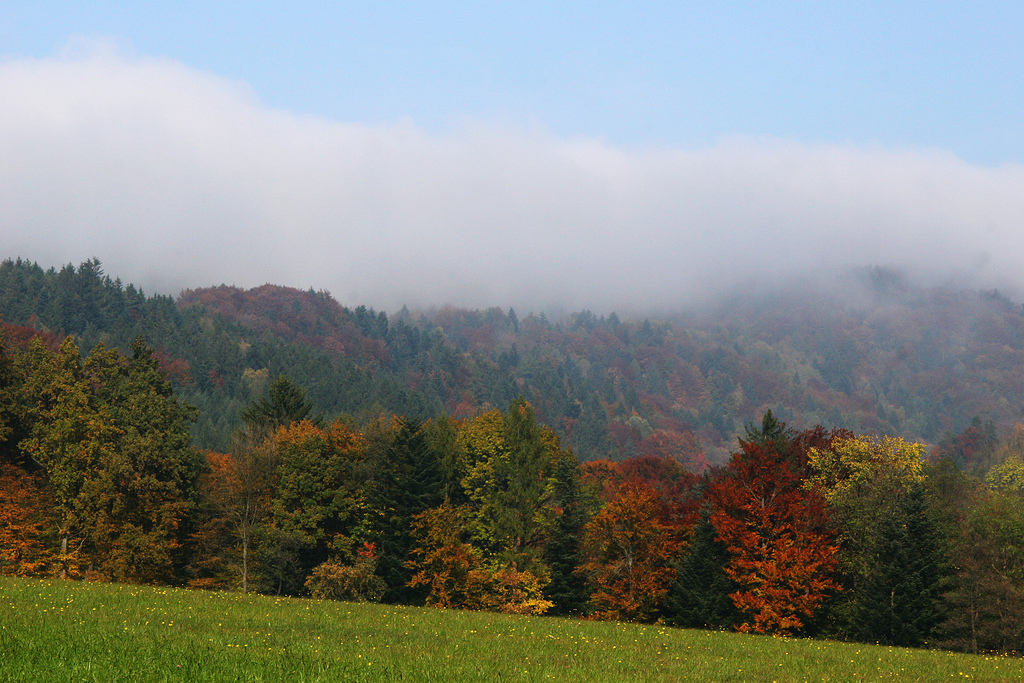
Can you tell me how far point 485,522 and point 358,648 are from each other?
2060 inches

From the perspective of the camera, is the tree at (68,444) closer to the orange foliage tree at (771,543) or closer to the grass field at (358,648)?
the grass field at (358,648)

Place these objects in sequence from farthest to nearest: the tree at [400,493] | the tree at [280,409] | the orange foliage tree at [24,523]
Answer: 1. the tree at [280,409]
2. the tree at [400,493]
3. the orange foliage tree at [24,523]

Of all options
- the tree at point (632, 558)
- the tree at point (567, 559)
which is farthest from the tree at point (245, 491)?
the tree at point (632, 558)

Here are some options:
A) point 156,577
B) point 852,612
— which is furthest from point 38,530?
point 852,612

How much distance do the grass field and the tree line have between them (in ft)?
62.9

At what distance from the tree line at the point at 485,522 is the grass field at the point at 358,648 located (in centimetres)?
1917

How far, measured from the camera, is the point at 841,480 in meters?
70.4

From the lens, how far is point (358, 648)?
955 inches

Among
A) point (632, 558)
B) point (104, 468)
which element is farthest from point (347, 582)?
point (632, 558)

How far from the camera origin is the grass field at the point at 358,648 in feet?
62.9

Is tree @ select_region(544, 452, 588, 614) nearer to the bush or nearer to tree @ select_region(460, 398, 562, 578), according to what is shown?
tree @ select_region(460, 398, 562, 578)

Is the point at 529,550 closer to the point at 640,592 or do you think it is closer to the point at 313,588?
the point at 640,592

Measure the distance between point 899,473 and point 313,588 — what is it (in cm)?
4787

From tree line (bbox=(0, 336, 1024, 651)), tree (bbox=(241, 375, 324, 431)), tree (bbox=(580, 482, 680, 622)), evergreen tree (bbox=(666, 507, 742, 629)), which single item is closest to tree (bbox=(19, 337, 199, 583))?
tree line (bbox=(0, 336, 1024, 651))
